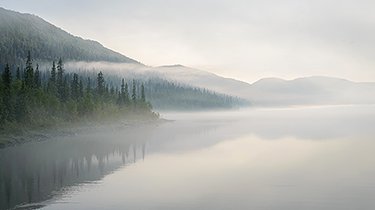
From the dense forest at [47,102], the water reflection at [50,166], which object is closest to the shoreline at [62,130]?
the dense forest at [47,102]

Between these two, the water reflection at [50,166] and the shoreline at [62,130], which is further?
the shoreline at [62,130]

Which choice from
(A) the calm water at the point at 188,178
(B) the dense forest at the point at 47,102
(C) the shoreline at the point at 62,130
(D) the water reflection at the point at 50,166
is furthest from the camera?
(B) the dense forest at the point at 47,102

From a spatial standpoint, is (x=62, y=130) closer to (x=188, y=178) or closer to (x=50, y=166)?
(x=50, y=166)

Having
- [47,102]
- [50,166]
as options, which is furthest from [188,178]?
[47,102]

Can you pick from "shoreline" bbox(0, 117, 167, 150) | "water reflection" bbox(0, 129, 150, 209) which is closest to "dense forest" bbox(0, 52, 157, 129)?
"shoreline" bbox(0, 117, 167, 150)

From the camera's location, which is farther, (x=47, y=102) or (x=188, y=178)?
(x=47, y=102)

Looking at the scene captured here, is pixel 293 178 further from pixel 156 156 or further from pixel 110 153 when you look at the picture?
pixel 110 153

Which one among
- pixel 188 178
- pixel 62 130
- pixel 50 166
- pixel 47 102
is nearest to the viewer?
pixel 188 178

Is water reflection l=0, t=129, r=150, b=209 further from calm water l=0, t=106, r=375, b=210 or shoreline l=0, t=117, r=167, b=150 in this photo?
shoreline l=0, t=117, r=167, b=150

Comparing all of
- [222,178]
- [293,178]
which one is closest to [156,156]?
[222,178]

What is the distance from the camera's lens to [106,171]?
162 ft

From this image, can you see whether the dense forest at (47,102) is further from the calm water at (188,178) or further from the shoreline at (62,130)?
the calm water at (188,178)

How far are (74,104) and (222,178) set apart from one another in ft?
284

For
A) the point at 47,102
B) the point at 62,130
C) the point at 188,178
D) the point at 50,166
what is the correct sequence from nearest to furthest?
the point at 188,178, the point at 50,166, the point at 62,130, the point at 47,102
